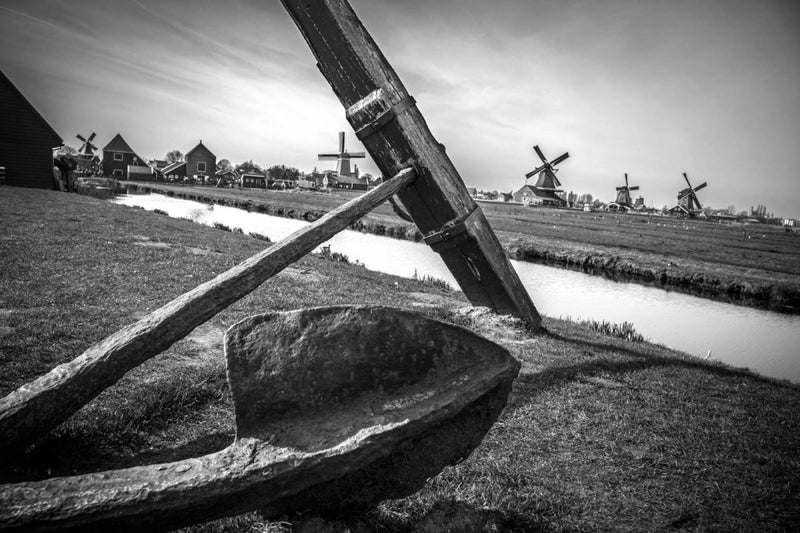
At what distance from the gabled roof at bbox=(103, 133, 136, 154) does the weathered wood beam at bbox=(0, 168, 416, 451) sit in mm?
116905

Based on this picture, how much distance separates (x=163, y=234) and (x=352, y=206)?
12879mm

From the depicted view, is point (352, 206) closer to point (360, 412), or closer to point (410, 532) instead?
point (360, 412)

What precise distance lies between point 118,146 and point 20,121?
75.8 metres

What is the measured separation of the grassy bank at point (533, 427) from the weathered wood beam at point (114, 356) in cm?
21

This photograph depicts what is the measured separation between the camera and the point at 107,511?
1.34m

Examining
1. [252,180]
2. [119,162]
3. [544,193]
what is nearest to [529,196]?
[544,193]

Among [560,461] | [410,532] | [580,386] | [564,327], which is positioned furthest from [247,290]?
[564,327]

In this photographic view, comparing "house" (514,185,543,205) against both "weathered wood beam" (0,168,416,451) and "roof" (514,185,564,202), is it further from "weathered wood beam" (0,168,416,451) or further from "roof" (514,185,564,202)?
"weathered wood beam" (0,168,416,451)

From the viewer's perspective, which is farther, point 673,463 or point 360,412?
point 673,463

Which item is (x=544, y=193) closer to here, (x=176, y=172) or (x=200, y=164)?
(x=200, y=164)

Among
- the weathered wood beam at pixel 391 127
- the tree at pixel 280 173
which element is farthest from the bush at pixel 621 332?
the tree at pixel 280 173

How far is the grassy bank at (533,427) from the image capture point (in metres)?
2.62

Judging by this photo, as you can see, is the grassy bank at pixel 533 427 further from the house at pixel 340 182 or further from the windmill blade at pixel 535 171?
the house at pixel 340 182

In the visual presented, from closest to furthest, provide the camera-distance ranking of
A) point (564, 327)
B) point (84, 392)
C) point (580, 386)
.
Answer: point (84, 392) < point (580, 386) < point (564, 327)
